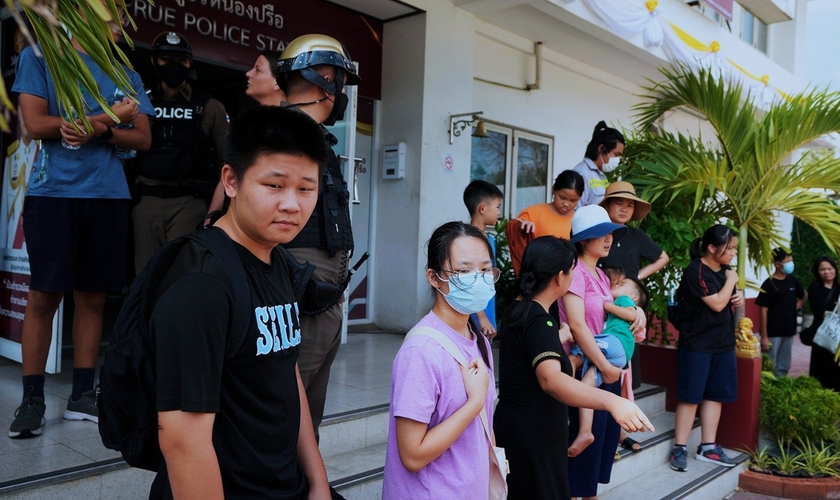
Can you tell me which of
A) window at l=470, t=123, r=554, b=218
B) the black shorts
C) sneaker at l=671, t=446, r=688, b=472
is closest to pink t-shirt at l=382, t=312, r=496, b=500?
the black shorts

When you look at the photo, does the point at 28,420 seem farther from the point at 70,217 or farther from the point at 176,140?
the point at 176,140

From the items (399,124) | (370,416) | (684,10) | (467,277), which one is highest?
(684,10)

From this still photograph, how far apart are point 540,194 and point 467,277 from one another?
7354 mm

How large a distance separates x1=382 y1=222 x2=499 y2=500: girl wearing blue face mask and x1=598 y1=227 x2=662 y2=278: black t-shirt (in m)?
2.67

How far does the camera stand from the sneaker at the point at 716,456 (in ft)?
17.1

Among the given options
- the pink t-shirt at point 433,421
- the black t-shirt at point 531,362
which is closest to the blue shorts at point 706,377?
the black t-shirt at point 531,362

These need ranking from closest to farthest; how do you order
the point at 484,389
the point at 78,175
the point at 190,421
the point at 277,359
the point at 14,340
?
the point at 190,421
the point at 277,359
the point at 484,389
the point at 78,175
the point at 14,340

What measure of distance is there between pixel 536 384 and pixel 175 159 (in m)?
2.28

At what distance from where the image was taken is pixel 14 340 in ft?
14.3

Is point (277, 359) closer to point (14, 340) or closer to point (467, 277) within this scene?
point (467, 277)

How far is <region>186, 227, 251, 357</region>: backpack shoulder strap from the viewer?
1.49 m

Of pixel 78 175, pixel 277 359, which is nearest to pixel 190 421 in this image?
pixel 277 359

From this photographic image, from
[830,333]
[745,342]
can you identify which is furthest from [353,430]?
[830,333]

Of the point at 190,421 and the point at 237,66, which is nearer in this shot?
the point at 190,421
